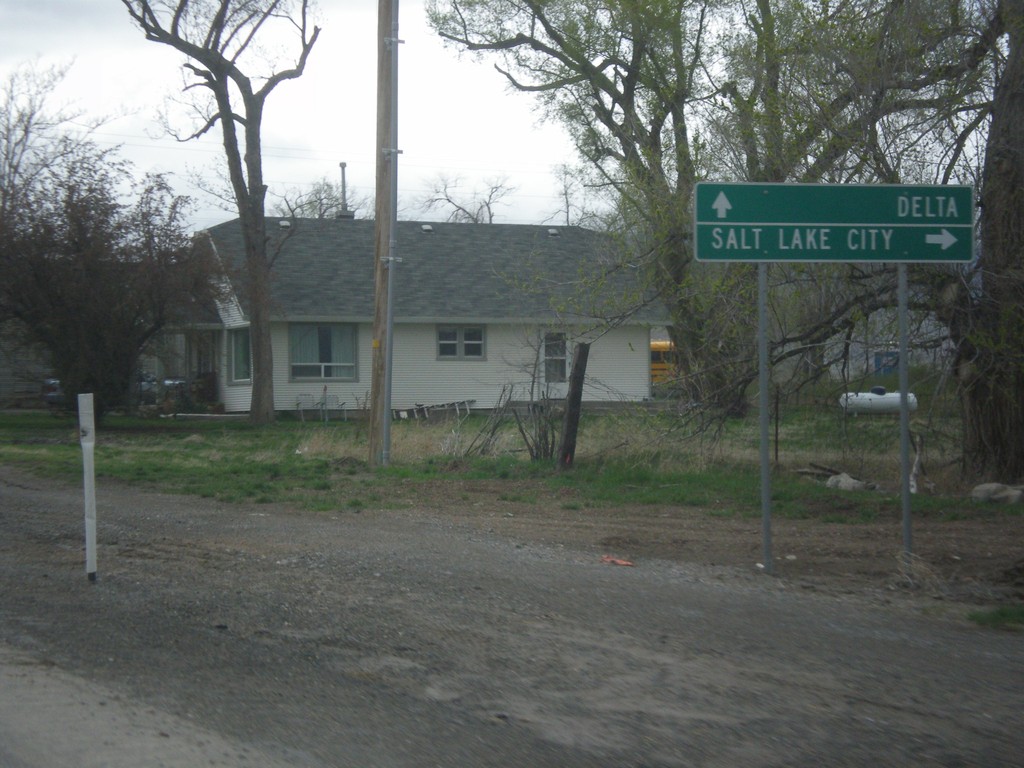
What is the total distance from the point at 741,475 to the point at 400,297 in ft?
65.7

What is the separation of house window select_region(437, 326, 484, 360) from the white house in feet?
0.11

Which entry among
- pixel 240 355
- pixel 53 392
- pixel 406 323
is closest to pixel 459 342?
pixel 406 323

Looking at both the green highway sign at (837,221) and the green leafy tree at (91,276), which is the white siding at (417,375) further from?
the green highway sign at (837,221)

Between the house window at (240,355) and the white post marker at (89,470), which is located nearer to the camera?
the white post marker at (89,470)

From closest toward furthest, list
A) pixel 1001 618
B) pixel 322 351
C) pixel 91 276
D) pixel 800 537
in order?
1. pixel 1001 618
2. pixel 800 537
3. pixel 91 276
4. pixel 322 351

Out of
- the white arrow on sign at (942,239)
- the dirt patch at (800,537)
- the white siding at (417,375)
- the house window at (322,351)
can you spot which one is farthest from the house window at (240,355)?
the white arrow on sign at (942,239)

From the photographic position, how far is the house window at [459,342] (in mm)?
33688

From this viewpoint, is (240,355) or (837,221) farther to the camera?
(240,355)

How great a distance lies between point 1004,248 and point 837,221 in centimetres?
487

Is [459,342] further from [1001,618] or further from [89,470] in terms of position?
[1001,618]

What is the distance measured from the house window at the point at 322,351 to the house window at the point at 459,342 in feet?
9.44

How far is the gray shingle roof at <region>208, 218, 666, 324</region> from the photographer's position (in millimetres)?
32469

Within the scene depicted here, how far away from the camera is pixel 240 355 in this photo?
3334 cm

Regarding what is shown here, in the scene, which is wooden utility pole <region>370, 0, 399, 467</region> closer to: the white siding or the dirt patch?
the dirt patch
